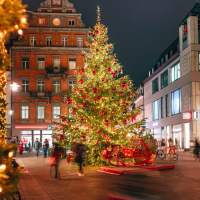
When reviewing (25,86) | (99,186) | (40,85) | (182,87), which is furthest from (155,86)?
(99,186)

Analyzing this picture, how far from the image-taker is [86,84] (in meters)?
31.3

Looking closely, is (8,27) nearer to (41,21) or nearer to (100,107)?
(100,107)

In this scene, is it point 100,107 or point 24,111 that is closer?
point 100,107

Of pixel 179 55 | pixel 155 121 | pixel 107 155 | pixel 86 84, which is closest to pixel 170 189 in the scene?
pixel 107 155

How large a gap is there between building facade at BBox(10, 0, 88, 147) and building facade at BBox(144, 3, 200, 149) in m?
11.9

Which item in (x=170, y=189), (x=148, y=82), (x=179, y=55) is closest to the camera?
(x=170, y=189)

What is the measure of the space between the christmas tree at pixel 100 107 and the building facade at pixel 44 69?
3261 cm

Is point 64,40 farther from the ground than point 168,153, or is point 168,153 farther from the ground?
point 64,40

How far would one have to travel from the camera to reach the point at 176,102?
62.2 meters

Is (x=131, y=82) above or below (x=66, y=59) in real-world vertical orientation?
below

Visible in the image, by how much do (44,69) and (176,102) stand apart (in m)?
17.2

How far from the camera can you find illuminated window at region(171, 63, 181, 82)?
202 feet

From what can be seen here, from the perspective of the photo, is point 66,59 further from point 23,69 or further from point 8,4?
point 8,4

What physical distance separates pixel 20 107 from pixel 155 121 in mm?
22486
